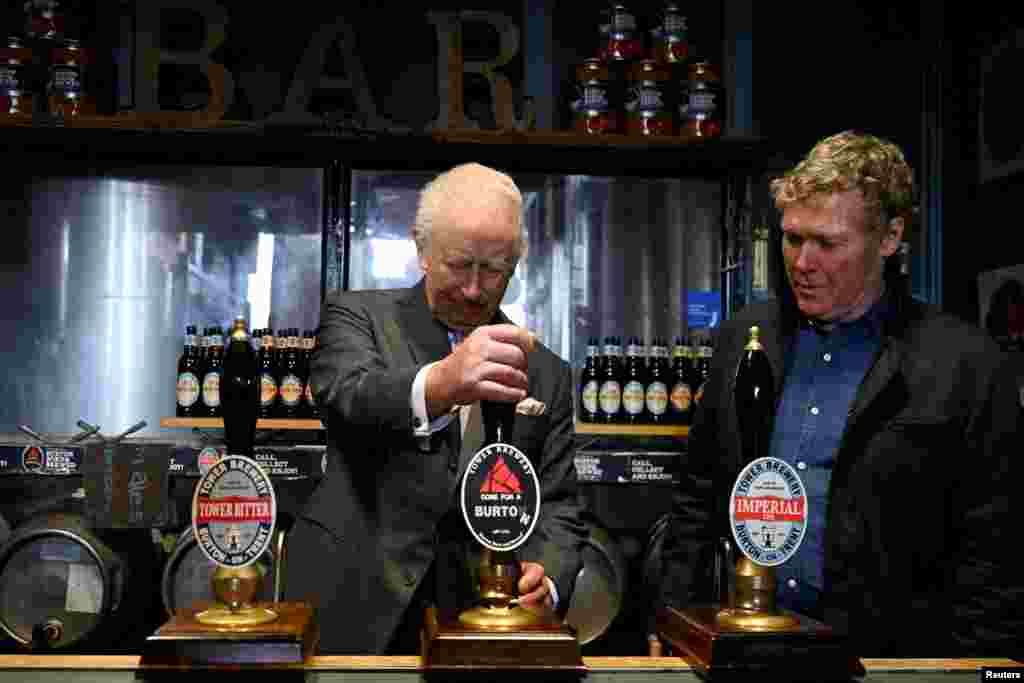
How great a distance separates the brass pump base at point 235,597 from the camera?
1178 mm

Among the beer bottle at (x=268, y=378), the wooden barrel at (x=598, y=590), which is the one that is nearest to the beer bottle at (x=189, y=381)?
the beer bottle at (x=268, y=378)

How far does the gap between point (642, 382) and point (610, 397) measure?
0.15m

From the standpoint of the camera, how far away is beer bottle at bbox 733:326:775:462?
1.25 metres

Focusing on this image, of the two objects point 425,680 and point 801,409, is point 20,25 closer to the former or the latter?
point 801,409

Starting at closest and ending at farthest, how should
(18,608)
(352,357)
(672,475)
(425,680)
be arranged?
(425,680), (352,357), (18,608), (672,475)

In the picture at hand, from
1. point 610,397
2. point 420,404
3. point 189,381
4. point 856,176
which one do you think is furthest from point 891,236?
point 189,381

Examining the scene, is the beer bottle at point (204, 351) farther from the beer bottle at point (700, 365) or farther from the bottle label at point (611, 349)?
the beer bottle at point (700, 365)

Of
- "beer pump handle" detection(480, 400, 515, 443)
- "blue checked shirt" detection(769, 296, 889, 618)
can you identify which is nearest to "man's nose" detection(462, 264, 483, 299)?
"beer pump handle" detection(480, 400, 515, 443)

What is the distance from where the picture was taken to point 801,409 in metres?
A: 1.76

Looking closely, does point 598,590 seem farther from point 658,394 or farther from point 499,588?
point 499,588

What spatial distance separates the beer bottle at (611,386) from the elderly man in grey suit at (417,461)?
6.87 feet

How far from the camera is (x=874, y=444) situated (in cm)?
167

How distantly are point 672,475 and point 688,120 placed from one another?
1.19m

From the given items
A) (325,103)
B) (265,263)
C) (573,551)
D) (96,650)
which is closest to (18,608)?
(96,650)
